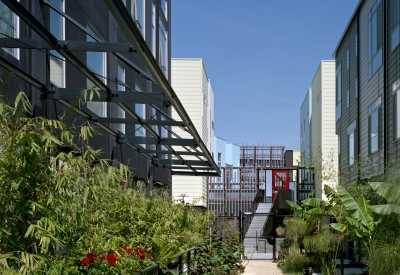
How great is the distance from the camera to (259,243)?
28359 millimetres

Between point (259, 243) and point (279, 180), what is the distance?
28.5 ft

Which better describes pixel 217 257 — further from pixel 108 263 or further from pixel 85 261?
pixel 85 261

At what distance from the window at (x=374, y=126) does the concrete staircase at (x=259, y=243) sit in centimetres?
563

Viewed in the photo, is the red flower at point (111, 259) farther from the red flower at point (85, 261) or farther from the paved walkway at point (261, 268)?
the paved walkway at point (261, 268)

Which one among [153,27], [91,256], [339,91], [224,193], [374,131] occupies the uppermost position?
[153,27]

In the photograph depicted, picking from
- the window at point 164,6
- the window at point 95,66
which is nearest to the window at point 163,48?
the window at point 164,6

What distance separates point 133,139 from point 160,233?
4.50 metres

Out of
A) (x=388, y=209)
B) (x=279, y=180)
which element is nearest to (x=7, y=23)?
(x=388, y=209)

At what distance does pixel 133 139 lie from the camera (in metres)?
16.8

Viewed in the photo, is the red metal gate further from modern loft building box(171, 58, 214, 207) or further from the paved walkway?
the paved walkway

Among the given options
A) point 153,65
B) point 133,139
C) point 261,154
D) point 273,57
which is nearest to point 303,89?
point 261,154

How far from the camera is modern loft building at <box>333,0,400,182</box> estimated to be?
18.3m

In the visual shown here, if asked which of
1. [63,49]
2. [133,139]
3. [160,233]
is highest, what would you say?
[63,49]

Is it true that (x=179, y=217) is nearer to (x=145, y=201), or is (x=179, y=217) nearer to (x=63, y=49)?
(x=145, y=201)
